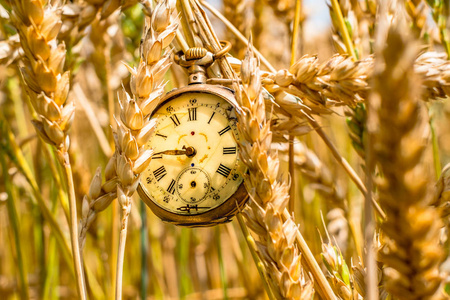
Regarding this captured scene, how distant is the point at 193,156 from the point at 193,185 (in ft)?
0.14

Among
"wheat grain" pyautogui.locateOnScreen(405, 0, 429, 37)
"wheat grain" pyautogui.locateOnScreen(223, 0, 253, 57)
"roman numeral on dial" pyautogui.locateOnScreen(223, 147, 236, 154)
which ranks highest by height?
"wheat grain" pyautogui.locateOnScreen(223, 0, 253, 57)

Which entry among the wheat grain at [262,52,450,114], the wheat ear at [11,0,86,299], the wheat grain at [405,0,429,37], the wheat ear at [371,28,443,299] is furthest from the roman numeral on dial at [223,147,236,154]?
the wheat grain at [405,0,429,37]

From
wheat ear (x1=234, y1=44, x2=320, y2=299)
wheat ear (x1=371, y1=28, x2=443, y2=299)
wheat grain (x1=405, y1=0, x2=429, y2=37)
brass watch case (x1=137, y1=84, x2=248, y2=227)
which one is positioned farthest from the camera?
wheat grain (x1=405, y1=0, x2=429, y2=37)

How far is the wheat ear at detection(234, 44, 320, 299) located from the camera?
513 mm

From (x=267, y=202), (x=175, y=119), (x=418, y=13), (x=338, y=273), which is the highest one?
(x=418, y=13)

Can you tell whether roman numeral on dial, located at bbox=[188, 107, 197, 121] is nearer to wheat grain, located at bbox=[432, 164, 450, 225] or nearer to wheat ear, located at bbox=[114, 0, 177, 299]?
wheat ear, located at bbox=[114, 0, 177, 299]

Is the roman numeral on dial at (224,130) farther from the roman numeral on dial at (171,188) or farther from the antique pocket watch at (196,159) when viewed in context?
the roman numeral on dial at (171,188)

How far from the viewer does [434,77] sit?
0.61 m

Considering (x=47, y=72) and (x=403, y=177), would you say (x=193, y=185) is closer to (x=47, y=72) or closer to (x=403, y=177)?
(x=47, y=72)

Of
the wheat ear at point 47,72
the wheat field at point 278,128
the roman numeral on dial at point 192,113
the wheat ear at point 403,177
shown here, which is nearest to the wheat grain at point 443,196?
the wheat field at point 278,128

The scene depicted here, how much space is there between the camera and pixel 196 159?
0.72m

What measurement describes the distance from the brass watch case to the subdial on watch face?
26mm

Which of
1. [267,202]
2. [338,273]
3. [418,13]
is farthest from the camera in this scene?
[418,13]

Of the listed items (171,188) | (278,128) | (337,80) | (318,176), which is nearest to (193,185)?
(171,188)
